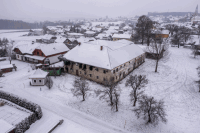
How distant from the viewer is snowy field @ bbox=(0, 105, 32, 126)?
18.6m

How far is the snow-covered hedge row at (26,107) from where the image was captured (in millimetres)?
17230

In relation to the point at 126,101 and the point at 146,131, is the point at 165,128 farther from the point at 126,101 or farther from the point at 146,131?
the point at 126,101

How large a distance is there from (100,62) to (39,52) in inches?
1053

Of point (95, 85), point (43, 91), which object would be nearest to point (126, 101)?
point (95, 85)

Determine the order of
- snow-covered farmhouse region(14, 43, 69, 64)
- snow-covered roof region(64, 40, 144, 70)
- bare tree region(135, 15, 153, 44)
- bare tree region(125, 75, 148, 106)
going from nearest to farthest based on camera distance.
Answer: bare tree region(125, 75, 148, 106) < snow-covered roof region(64, 40, 144, 70) < snow-covered farmhouse region(14, 43, 69, 64) < bare tree region(135, 15, 153, 44)

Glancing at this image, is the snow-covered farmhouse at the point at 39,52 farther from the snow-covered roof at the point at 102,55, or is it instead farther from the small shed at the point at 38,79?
the small shed at the point at 38,79

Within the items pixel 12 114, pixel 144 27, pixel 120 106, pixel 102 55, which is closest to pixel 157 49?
pixel 102 55

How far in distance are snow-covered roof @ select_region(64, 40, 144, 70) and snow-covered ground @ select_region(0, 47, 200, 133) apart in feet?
17.1

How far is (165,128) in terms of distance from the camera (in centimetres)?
1827

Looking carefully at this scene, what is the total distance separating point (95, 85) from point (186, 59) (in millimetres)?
38321

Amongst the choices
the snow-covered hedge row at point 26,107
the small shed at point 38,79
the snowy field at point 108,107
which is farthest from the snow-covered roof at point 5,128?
the small shed at point 38,79

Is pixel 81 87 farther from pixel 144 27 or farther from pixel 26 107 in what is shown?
pixel 144 27

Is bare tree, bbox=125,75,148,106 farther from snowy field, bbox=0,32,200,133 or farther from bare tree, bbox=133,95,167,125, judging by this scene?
bare tree, bbox=133,95,167,125

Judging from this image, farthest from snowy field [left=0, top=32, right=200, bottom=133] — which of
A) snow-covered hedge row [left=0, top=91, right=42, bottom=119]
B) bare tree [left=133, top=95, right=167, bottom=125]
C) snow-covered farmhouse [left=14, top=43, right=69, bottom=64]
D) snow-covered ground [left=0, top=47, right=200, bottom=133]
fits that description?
snow-covered farmhouse [left=14, top=43, right=69, bottom=64]
